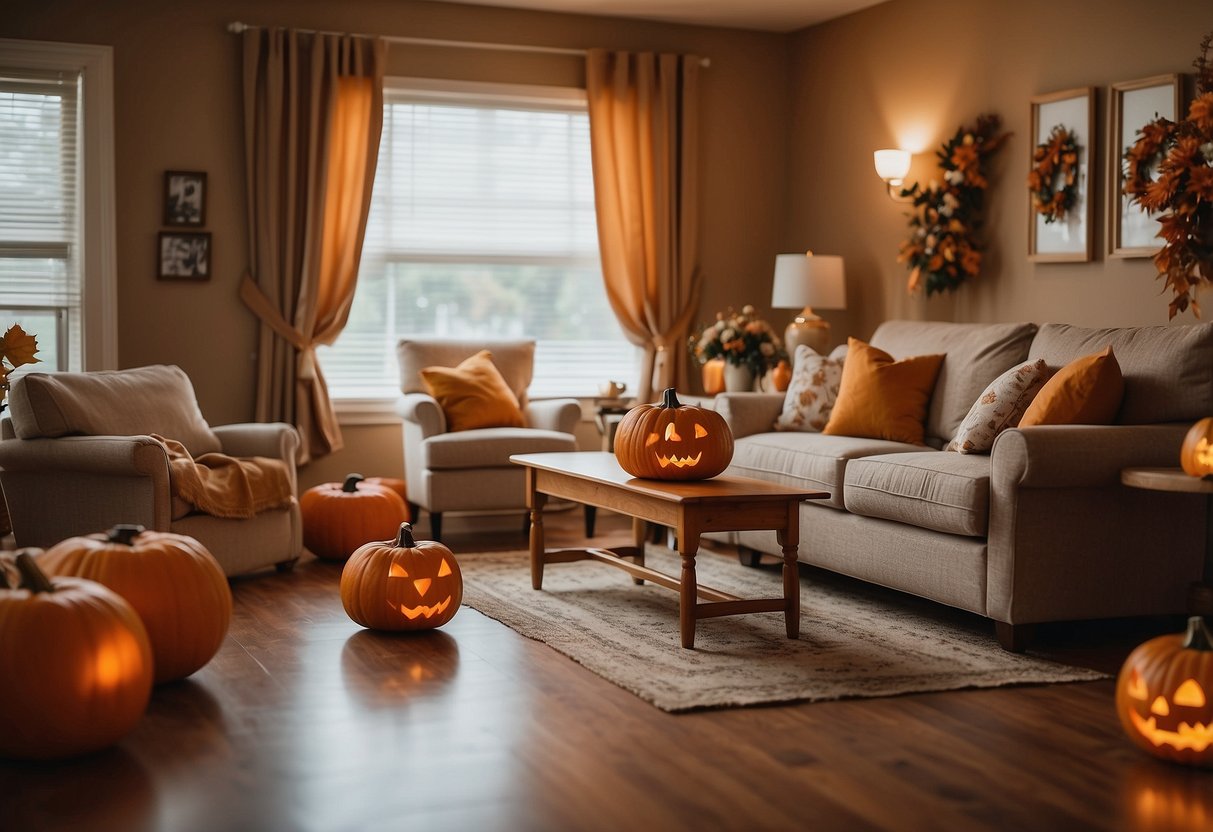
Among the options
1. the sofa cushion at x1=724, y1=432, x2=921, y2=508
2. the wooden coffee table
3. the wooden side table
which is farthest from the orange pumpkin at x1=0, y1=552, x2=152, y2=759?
the wooden side table

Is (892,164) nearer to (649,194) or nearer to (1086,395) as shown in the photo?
(649,194)

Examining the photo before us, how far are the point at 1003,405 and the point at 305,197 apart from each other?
372 cm

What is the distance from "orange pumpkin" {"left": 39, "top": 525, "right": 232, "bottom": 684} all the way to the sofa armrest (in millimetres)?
2687

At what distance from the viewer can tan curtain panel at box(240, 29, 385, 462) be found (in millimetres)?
6535

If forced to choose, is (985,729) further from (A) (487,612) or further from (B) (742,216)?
(B) (742,216)

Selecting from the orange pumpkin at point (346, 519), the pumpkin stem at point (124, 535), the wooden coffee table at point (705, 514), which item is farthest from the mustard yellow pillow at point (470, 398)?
the pumpkin stem at point (124, 535)

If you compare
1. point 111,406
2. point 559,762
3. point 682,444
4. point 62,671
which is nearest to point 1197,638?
point 559,762

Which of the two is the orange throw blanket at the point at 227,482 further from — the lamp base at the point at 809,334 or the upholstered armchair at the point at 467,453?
the lamp base at the point at 809,334

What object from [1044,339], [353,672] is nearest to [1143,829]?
[353,672]

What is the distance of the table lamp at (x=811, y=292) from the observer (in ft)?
21.6

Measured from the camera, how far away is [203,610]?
138 inches

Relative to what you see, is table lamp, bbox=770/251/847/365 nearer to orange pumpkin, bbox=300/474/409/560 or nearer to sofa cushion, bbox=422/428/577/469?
sofa cushion, bbox=422/428/577/469

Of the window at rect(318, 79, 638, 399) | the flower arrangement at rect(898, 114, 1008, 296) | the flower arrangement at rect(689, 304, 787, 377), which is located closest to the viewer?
the flower arrangement at rect(898, 114, 1008, 296)

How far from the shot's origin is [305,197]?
6.64 meters
